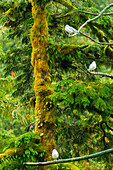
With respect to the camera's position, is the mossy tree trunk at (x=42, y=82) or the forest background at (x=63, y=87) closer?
the forest background at (x=63, y=87)

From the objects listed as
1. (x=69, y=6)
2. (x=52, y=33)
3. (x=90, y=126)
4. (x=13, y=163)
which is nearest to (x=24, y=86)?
(x=52, y=33)

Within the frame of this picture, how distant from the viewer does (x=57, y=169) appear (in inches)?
144

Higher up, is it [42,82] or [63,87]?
[42,82]

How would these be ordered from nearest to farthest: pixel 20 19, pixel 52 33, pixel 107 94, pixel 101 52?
pixel 107 94 → pixel 101 52 → pixel 20 19 → pixel 52 33

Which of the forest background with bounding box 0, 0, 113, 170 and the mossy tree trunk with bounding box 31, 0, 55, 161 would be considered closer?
the forest background with bounding box 0, 0, 113, 170

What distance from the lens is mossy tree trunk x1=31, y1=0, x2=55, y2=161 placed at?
403cm

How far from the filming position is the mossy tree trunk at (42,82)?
159 inches

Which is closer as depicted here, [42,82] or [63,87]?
[42,82]

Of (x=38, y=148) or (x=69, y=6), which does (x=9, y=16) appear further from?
(x=38, y=148)

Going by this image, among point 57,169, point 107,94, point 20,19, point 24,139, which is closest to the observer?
point 107,94

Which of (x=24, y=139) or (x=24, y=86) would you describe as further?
(x=24, y=86)

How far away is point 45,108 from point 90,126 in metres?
1.50

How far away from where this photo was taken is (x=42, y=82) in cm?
431

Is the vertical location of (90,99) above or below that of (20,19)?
below
